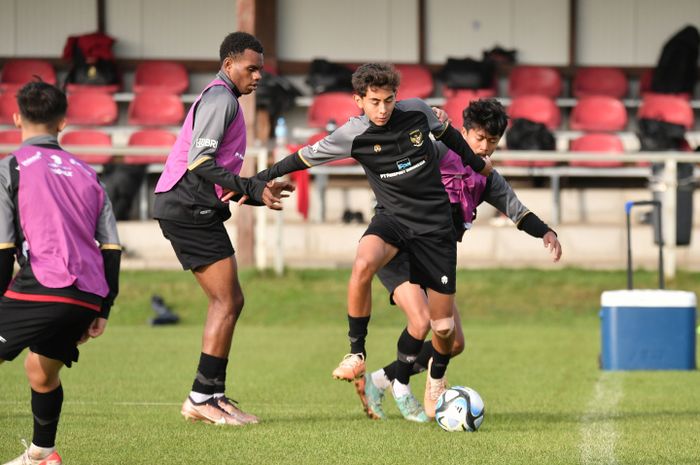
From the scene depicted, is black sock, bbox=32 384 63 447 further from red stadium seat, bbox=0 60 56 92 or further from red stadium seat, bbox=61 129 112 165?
red stadium seat, bbox=0 60 56 92

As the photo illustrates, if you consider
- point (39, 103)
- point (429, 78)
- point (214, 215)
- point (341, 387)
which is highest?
point (429, 78)

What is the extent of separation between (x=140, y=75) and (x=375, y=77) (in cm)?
1431

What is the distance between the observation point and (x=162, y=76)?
20766mm

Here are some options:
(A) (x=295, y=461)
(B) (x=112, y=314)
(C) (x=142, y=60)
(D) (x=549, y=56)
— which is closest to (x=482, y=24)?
(D) (x=549, y=56)

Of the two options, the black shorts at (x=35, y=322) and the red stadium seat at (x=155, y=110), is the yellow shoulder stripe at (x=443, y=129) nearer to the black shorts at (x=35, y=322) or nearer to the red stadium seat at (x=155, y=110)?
the black shorts at (x=35, y=322)

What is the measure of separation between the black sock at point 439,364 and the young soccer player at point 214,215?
1.10 meters

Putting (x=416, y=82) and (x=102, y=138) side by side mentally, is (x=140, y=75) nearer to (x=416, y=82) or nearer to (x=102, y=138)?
(x=102, y=138)

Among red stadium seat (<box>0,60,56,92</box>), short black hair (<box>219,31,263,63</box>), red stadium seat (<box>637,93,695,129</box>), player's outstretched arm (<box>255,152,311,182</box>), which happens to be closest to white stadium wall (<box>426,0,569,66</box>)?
red stadium seat (<box>637,93,695,129</box>)

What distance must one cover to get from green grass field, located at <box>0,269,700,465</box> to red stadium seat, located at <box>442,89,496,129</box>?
418 cm

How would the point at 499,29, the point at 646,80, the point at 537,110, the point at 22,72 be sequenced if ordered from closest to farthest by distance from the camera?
the point at 537,110 < the point at 22,72 < the point at 646,80 < the point at 499,29

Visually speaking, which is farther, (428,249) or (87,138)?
(87,138)

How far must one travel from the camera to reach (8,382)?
9.42 meters

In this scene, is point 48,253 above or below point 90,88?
below

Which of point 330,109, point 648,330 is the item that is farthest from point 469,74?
point 648,330
